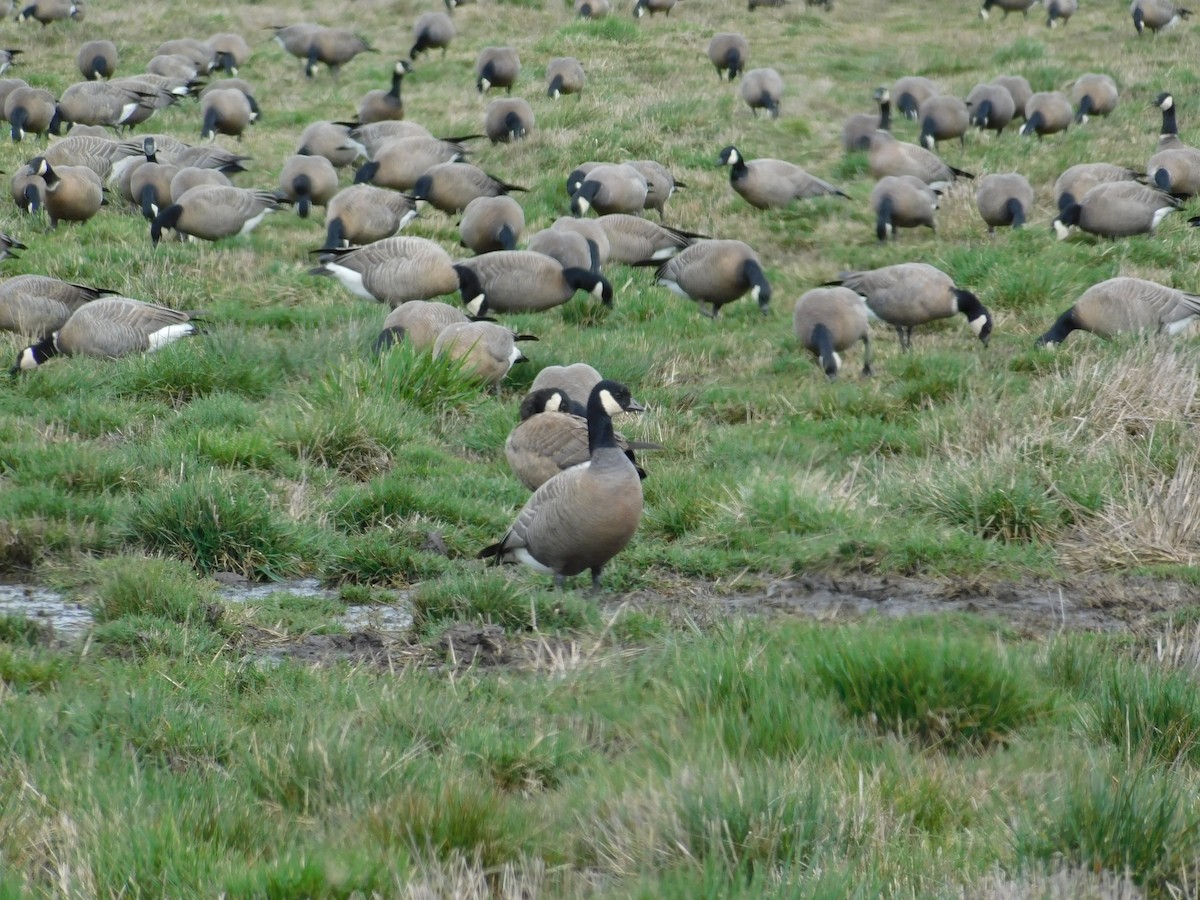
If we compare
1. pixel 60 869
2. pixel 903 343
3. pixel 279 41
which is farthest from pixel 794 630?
pixel 279 41

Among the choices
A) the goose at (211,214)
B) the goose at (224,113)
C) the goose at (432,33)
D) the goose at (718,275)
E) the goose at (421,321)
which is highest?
the goose at (432,33)

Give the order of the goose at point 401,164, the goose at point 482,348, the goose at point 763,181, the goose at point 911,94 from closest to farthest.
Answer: the goose at point 482,348
the goose at point 763,181
the goose at point 401,164
the goose at point 911,94

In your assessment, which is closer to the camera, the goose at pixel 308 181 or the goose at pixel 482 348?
the goose at pixel 482 348

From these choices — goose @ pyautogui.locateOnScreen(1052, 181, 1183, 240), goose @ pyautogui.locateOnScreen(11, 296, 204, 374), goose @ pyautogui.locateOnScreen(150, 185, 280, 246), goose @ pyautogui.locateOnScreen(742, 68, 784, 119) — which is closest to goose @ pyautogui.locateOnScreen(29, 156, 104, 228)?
goose @ pyautogui.locateOnScreen(150, 185, 280, 246)

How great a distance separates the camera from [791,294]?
45.4 ft

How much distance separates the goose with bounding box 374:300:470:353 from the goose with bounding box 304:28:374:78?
16.3 metres

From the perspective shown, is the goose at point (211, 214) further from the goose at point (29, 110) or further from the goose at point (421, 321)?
the goose at point (29, 110)

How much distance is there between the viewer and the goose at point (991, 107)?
21.0m

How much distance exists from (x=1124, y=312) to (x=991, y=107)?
1101 cm

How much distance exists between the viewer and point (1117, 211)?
14297 millimetres

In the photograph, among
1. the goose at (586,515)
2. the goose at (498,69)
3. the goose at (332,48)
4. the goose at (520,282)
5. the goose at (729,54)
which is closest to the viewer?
the goose at (586,515)

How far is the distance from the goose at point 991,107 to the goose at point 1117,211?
680cm

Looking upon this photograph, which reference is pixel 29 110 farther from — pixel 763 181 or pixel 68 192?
pixel 763 181

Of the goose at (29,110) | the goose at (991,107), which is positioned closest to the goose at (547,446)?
the goose at (29,110)
